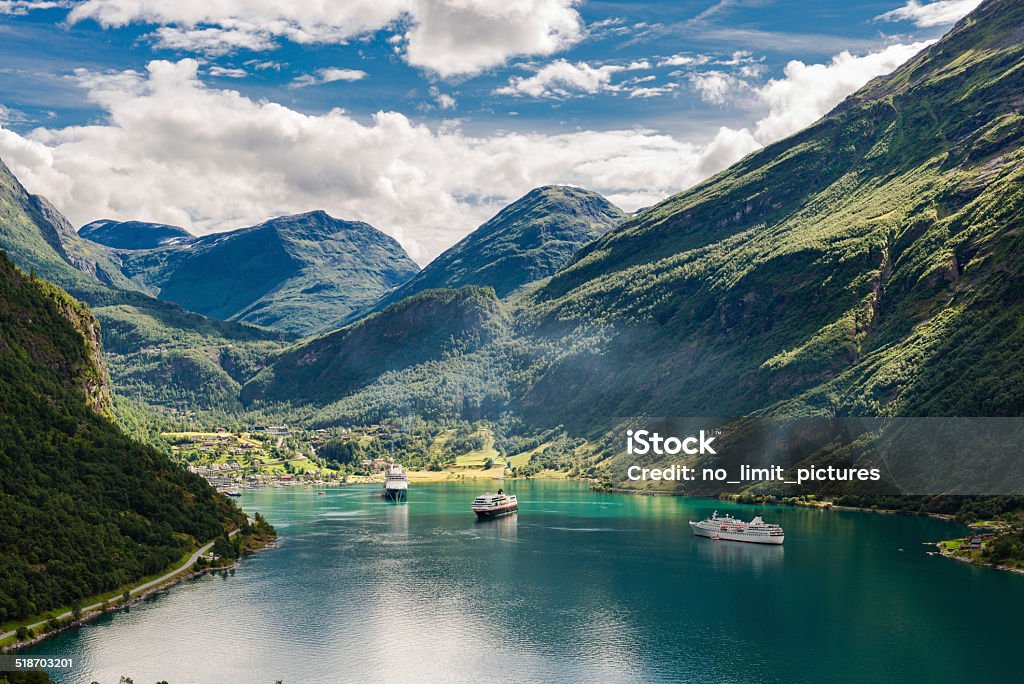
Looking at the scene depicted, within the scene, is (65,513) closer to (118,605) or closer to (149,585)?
(149,585)

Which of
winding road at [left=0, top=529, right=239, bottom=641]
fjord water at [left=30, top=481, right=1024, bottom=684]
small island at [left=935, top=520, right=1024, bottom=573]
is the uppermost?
small island at [left=935, top=520, right=1024, bottom=573]

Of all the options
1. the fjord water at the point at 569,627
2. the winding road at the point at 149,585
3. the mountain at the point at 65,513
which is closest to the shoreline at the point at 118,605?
the winding road at the point at 149,585

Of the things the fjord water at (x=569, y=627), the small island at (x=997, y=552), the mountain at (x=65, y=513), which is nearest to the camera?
the fjord water at (x=569, y=627)

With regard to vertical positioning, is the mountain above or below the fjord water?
above

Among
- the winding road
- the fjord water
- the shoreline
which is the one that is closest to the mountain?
the winding road

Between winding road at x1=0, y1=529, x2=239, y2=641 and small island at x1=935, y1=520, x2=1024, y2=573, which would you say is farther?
small island at x1=935, y1=520, x2=1024, y2=573

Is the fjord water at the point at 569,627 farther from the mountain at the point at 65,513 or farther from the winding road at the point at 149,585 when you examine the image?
the mountain at the point at 65,513

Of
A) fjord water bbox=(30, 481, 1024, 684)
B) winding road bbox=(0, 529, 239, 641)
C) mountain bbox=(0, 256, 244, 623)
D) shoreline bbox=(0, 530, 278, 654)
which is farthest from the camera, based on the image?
mountain bbox=(0, 256, 244, 623)

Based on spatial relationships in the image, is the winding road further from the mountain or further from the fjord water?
the fjord water

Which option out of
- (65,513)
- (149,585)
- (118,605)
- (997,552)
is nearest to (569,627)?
(118,605)

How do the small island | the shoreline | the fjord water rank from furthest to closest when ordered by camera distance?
the small island
the shoreline
the fjord water

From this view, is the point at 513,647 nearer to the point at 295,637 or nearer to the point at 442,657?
the point at 442,657

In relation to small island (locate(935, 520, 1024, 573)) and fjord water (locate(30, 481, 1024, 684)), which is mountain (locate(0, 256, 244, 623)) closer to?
fjord water (locate(30, 481, 1024, 684))
